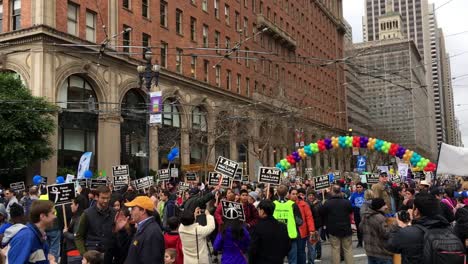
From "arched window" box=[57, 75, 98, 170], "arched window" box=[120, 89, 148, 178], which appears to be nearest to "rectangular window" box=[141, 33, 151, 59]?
"arched window" box=[120, 89, 148, 178]

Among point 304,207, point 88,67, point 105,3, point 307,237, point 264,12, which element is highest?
point 264,12

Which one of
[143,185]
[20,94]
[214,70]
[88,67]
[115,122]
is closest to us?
[143,185]

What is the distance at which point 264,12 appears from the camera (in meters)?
58.3

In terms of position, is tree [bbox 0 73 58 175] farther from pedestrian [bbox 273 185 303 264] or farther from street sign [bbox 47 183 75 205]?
pedestrian [bbox 273 185 303 264]

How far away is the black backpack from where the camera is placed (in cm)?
505

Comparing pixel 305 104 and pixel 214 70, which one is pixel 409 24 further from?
pixel 214 70

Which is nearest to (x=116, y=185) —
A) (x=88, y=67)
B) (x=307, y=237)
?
(x=307, y=237)

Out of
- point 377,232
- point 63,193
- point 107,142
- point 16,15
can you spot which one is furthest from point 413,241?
point 16,15

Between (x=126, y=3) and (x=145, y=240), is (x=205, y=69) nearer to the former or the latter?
(x=126, y=3)

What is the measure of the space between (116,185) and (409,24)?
103880 mm

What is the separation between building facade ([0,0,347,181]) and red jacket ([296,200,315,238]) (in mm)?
8241

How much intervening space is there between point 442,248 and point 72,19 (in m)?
30.3

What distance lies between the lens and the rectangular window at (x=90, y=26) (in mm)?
32688

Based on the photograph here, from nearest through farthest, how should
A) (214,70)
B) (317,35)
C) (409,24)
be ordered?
(214,70)
(317,35)
(409,24)
